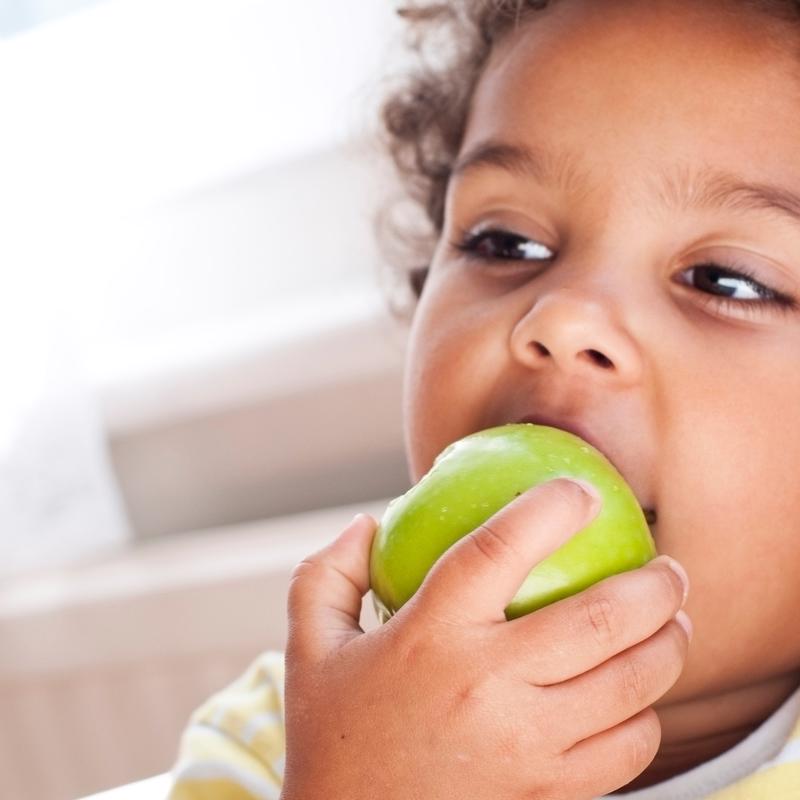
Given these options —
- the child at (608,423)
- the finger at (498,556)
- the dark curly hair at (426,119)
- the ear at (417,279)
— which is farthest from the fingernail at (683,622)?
the ear at (417,279)

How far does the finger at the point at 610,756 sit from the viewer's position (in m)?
0.67

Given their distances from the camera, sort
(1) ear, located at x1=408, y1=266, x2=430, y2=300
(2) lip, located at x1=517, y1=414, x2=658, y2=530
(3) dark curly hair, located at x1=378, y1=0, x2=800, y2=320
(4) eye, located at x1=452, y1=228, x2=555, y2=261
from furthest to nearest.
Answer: (1) ear, located at x1=408, y1=266, x2=430, y2=300 → (3) dark curly hair, located at x1=378, y1=0, x2=800, y2=320 → (4) eye, located at x1=452, y1=228, x2=555, y2=261 → (2) lip, located at x1=517, y1=414, x2=658, y2=530

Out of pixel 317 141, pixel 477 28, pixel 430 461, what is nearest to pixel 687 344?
pixel 430 461

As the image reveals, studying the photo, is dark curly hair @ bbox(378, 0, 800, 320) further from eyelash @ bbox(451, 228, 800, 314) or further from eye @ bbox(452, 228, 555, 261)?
eyelash @ bbox(451, 228, 800, 314)

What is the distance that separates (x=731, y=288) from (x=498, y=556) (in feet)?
1.03

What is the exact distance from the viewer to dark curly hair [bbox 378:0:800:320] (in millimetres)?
1199

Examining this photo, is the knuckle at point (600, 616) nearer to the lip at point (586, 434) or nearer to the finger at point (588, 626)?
the finger at point (588, 626)

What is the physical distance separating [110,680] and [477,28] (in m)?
0.82

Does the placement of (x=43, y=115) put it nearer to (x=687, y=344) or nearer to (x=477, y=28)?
(x=477, y=28)

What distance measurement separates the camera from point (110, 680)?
1434 mm

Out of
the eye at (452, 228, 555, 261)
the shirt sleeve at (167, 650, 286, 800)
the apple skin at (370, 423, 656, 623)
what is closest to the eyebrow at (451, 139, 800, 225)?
the eye at (452, 228, 555, 261)

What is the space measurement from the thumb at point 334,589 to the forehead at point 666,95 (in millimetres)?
298

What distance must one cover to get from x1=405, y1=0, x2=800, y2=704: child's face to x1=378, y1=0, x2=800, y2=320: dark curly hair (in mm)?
249

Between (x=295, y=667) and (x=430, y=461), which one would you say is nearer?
(x=295, y=667)
